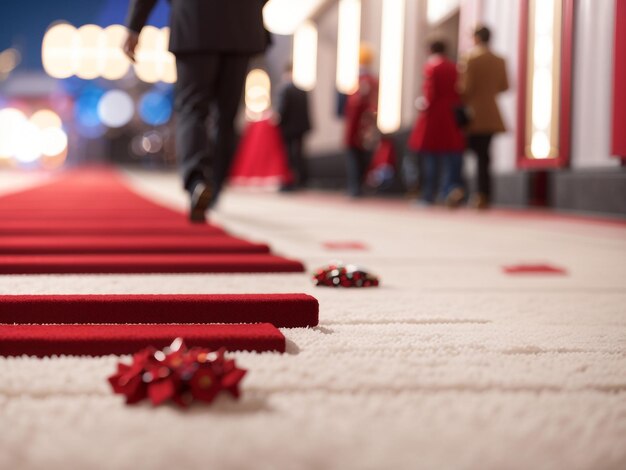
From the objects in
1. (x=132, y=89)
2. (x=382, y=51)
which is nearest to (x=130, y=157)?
(x=132, y=89)

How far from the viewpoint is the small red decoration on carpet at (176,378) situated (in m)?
0.75

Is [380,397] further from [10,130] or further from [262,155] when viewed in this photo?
[10,130]

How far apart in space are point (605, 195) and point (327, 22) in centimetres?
830

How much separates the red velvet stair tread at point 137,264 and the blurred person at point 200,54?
962 mm

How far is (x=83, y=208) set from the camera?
3.90 meters

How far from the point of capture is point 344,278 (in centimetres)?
161

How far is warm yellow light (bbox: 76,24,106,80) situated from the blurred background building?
0.12ft

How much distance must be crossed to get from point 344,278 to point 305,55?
12.2 meters

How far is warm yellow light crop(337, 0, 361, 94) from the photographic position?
33.4 ft

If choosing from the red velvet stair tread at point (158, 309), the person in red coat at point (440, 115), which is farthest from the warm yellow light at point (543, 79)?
the red velvet stair tread at point (158, 309)

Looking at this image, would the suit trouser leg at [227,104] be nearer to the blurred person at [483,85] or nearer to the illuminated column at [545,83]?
the blurred person at [483,85]

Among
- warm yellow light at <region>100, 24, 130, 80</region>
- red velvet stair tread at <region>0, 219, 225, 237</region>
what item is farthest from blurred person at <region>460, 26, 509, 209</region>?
warm yellow light at <region>100, 24, 130, 80</region>

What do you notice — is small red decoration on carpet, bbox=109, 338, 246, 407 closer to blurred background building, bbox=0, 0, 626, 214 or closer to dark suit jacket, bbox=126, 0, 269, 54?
dark suit jacket, bbox=126, 0, 269, 54

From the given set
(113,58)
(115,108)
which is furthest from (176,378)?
(115,108)
